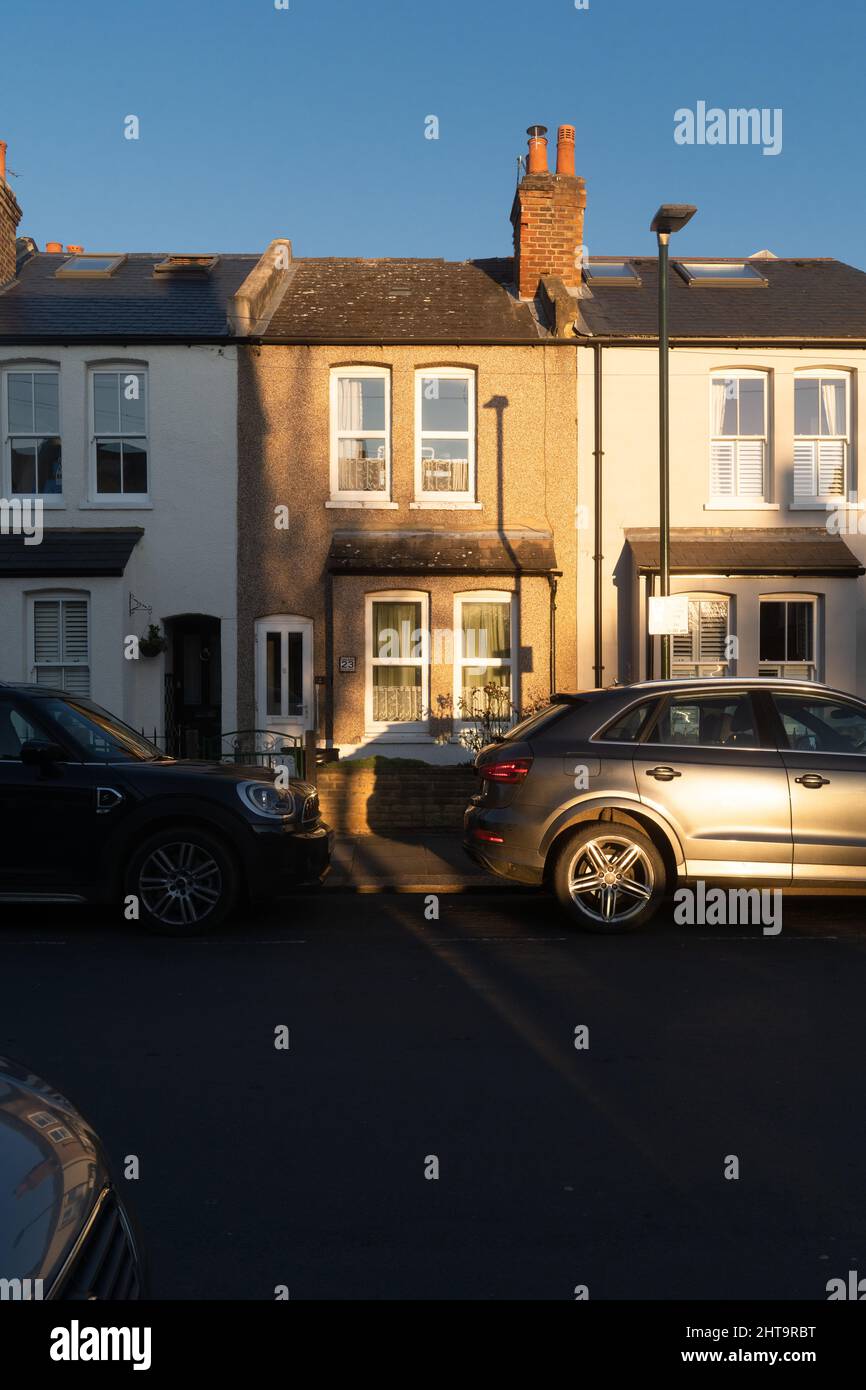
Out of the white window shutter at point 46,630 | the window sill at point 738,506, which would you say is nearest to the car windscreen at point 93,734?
the white window shutter at point 46,630

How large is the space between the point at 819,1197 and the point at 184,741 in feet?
49.5

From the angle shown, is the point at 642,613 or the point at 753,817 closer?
the point at 753,817

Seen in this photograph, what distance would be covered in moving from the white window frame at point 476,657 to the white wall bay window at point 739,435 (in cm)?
365

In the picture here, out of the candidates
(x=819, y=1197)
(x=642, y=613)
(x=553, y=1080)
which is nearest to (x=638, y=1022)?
(x=553, y=1080)

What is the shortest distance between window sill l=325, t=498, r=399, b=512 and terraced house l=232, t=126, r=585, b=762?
3 cm

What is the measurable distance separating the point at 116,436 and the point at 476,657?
6.38 meters

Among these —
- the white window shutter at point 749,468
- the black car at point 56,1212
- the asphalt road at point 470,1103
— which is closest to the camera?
the black car at point 56,1212

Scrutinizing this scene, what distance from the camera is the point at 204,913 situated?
8586 mm

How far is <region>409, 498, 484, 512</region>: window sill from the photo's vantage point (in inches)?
719

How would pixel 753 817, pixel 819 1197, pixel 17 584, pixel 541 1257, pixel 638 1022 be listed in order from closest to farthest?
pixel 541 1257 < pixel 819 1197 < pixel 638 1022 < pixel 753 817 < pixel 17 584

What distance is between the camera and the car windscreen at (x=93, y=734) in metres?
8.94

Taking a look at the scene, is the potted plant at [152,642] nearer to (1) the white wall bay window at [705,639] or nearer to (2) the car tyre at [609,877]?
(1) the white wall bay window at [705,639]

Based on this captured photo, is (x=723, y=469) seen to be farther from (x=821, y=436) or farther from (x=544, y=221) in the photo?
(x=544, y=221)
